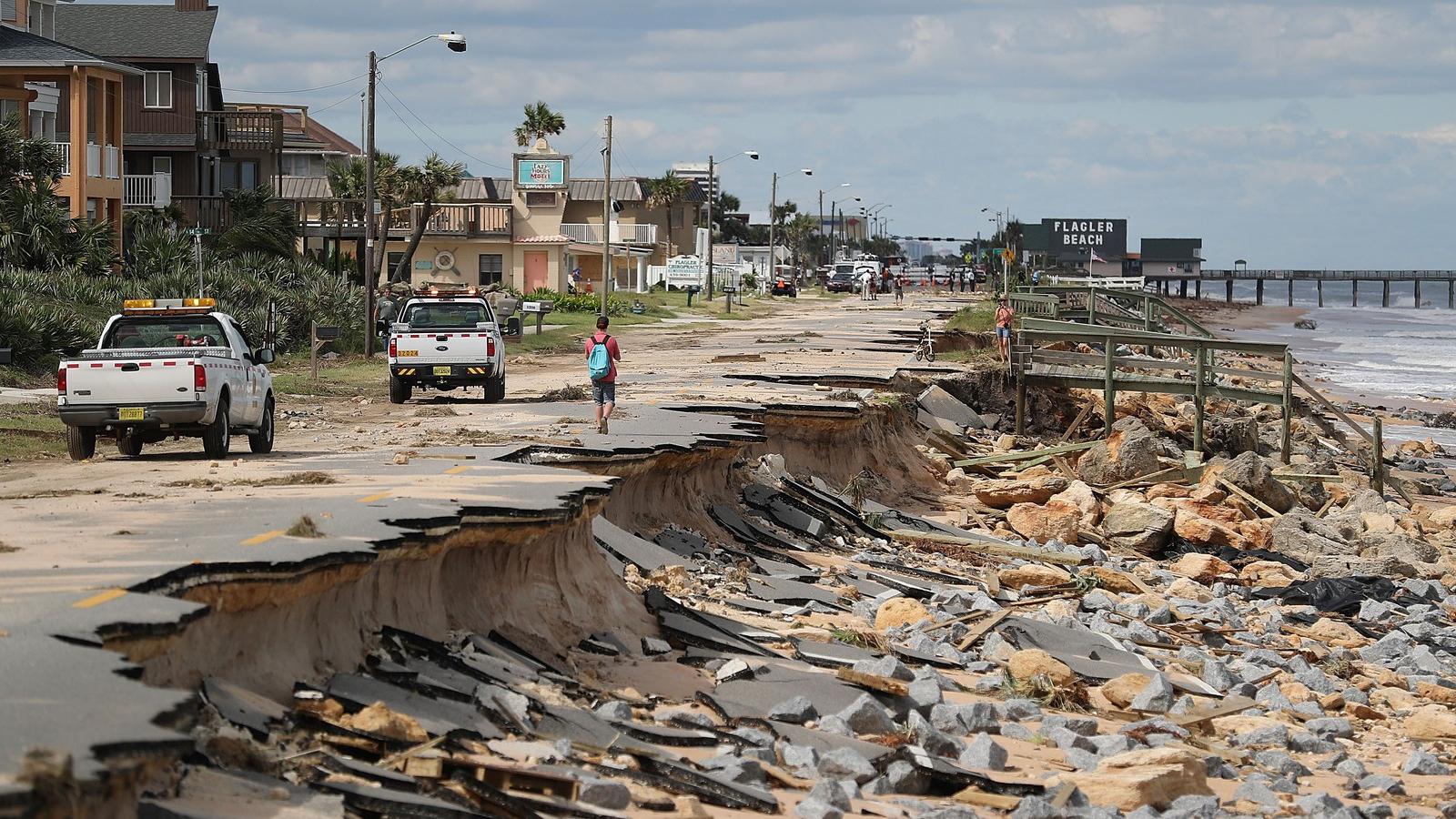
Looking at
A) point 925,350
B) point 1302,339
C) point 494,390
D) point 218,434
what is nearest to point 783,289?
point 1302,339

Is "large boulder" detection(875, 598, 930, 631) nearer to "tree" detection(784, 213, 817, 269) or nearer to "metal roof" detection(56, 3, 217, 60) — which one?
"metal roof" detection(56, 3, 217, 60)

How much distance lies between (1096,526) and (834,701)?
11.6m

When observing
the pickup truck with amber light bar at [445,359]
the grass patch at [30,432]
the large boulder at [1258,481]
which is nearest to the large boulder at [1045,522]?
the large boulder at [1258,481]

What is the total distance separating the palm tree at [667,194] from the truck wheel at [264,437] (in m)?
86.1

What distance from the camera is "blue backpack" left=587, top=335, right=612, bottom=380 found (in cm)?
1923

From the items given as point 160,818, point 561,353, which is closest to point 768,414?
point 160,818

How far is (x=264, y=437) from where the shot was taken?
60.8ft

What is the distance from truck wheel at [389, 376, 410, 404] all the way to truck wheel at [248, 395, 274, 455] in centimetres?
742

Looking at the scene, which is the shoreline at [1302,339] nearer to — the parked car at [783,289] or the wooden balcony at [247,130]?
the parked car at [783,289]

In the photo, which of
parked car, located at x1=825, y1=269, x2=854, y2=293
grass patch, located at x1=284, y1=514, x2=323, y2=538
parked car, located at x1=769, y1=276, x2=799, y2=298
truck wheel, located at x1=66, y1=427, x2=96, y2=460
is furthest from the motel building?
grass patch, located at x1=284, y1=514, x2=323, y2=538

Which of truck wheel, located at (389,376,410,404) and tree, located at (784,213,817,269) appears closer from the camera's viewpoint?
truck wheel, located at (389,376,410,404)

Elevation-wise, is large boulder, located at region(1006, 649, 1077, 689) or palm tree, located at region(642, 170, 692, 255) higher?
palm tree, located at region(642, 170, 692, 255)

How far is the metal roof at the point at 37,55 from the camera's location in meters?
42.1

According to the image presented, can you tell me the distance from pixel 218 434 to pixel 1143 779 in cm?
1106
